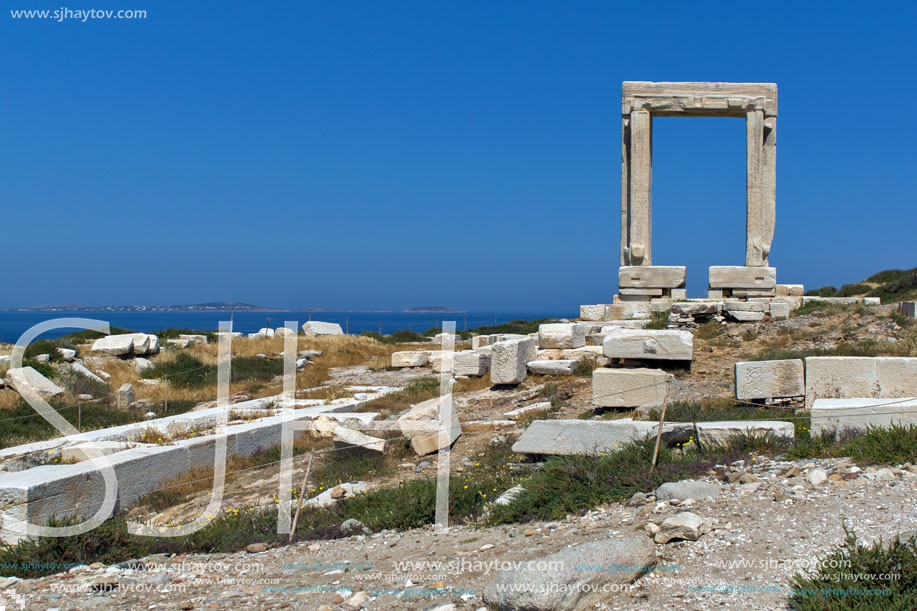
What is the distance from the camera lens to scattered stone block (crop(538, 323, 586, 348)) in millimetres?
13867

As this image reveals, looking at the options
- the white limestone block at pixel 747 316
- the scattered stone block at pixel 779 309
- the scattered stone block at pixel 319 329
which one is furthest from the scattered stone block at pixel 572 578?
the scattered stone block at pixel 319 329

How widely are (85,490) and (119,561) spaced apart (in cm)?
140

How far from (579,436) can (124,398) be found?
9071 mm

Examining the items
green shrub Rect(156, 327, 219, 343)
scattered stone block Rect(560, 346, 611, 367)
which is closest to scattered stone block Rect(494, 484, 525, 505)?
scattered stone block Rect(560, 346, 611, 367)

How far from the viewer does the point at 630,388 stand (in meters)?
9.45

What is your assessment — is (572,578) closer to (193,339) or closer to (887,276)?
(193,339)

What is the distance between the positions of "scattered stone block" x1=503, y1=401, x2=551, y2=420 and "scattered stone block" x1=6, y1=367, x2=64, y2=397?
8.33 metres

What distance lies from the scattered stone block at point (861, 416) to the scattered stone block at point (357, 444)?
4684 millimetres

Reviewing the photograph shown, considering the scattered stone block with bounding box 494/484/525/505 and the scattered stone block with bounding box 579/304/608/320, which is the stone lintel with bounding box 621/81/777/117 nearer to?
the scattered stone block with bounding box 579/304/608/320

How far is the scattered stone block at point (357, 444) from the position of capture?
8.23 meters

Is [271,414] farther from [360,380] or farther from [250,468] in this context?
[360,380]

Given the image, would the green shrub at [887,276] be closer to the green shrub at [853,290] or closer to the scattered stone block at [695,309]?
the green shrub at [853,290]

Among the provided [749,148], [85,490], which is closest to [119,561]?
[85,490]

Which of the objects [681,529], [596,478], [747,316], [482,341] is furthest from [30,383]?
[747,316]
